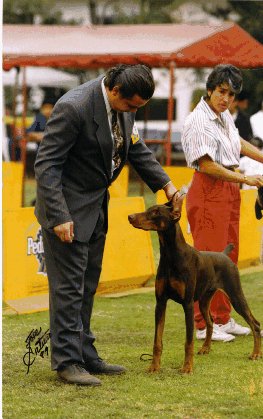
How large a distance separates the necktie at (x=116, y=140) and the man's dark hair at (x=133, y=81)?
0.25 metres

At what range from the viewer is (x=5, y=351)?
7023 mm

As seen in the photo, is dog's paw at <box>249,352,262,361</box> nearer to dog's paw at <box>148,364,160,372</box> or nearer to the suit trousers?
dog's paw at <box>148,364,160,372</box>

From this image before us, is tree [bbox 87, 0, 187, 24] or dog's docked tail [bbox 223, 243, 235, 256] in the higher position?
dog's docked tail [bbox 223, 243, 235, 256]

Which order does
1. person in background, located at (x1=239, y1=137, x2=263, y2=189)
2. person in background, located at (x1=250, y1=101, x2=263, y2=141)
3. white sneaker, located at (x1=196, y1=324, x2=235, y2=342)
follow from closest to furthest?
white sneaker, located at (x1=196, y1=324, x2=235, y2=342)
person in background, located at (x1=239, y1=137, x2=263, y2=189)
person in background, located at (x1=250, y1=101, x2=263, y2=141)

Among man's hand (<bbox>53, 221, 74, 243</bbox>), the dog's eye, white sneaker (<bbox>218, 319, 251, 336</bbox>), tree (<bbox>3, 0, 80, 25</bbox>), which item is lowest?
tree (<bbox>3, 0, 80, 25</bbox>)

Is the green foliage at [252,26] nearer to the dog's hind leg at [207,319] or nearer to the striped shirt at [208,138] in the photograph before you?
the striped shirt at [208,138]

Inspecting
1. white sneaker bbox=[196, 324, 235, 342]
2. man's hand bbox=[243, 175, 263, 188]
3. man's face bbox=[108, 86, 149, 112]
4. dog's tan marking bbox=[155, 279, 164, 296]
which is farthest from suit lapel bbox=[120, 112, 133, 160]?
white sneaker bbox=[196, 324, 235, 342]

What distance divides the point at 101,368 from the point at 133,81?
1.71 meters

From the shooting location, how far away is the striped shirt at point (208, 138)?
7.11m

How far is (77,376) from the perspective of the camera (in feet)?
19.4

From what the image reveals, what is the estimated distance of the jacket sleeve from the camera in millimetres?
5730

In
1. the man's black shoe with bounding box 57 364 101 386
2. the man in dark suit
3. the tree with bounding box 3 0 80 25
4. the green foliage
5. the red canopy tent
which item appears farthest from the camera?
the tree with bounding box 3 0 80 25

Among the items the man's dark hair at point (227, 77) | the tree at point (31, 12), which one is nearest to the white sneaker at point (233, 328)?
the man's dark hair at point (227, 77)

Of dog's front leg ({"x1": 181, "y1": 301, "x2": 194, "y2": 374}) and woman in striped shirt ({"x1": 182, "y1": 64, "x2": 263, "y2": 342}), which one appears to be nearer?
dog's front leg ({"x1": 181, "y1": 301, "x2": 194, "y2": 374})
